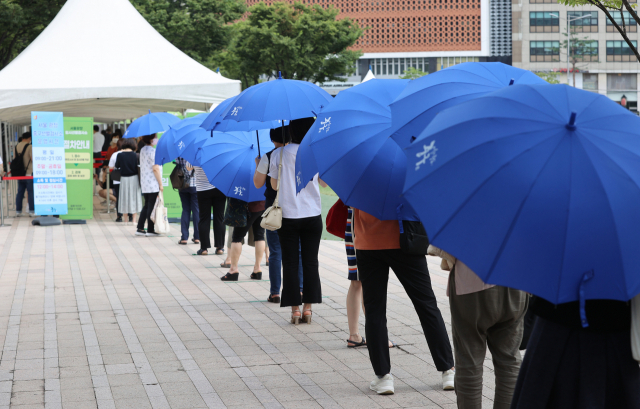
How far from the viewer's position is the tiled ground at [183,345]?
4551 millimetres

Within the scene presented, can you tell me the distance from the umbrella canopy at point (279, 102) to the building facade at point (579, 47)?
71154mm

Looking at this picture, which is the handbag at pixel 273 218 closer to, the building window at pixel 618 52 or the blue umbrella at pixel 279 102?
the blue umbrella at pixel 279 102

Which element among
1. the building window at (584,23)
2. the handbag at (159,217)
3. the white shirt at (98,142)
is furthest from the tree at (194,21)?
the building window at (584,23)

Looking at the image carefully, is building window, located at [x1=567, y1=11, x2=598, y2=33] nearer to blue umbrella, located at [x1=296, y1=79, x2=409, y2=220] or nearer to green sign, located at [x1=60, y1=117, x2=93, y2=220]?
green sign, located at [x1=60, y1=117, x2=93, y2=220]

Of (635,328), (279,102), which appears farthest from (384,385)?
(279,102)

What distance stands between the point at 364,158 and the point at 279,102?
6.47ft

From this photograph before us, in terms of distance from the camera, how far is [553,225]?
2.15m

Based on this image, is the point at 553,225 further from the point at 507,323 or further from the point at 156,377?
the point at 156,377

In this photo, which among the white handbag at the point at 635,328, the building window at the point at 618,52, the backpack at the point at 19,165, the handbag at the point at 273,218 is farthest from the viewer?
the building window at the point at 618,52

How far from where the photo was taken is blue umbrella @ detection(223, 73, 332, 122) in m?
5.82

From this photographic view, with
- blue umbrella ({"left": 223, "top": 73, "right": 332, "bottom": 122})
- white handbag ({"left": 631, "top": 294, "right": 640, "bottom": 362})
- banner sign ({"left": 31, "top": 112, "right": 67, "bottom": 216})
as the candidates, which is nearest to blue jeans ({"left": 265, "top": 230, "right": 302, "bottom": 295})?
blue umbrella ({"left": 223, "top": 73, "right": 332, "bottom": 122})

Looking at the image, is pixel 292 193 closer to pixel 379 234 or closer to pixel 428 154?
pixel 379 234

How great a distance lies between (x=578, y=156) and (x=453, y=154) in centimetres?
39

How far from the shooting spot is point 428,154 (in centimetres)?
243
